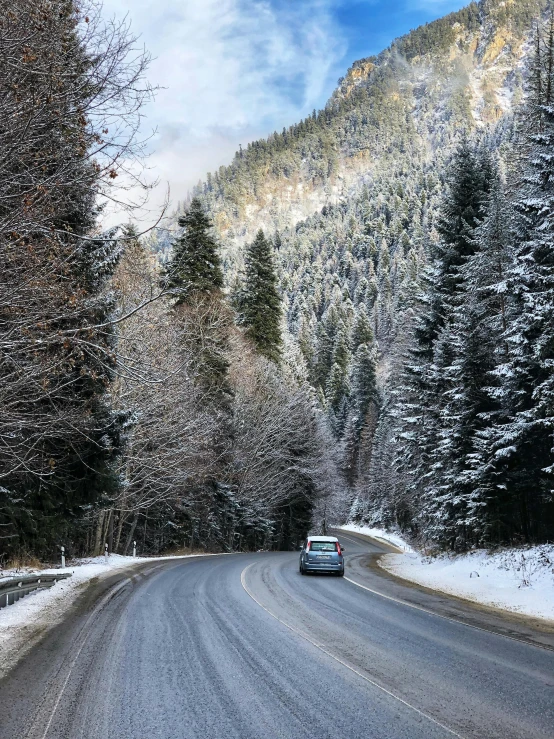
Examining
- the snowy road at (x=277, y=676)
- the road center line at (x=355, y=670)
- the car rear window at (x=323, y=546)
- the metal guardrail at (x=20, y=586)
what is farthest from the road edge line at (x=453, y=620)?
the metal guardrail at (x=20, y=586)

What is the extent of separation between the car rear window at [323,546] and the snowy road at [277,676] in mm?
8661

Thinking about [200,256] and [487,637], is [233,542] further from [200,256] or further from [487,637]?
[487,637]

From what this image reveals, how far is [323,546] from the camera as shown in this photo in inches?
863

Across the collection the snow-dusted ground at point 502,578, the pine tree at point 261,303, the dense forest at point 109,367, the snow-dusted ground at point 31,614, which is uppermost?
the pine tree at point 261,303

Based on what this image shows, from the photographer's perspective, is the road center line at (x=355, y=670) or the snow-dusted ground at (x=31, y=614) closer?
the road center line at (x=355, y=670)

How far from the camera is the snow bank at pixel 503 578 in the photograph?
566 inches

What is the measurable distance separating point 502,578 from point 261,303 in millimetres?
33389

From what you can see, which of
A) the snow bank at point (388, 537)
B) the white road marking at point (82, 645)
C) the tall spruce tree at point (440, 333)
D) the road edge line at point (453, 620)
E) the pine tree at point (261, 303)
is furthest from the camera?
the snow bank at point (388, 537)

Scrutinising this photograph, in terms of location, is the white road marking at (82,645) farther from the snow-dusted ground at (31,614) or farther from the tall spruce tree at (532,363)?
the tall spruce tree at (532,363)

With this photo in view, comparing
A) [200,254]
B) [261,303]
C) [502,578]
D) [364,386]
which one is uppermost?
[364,386]

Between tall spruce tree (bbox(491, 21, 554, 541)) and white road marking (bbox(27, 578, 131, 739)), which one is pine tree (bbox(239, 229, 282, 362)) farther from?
white road marking (bbox(27, 578, 131, 739))

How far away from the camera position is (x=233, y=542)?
4288 cm

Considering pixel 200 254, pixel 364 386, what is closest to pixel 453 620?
pixel 200 254

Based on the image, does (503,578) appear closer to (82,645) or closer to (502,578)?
Result: (502,578)
